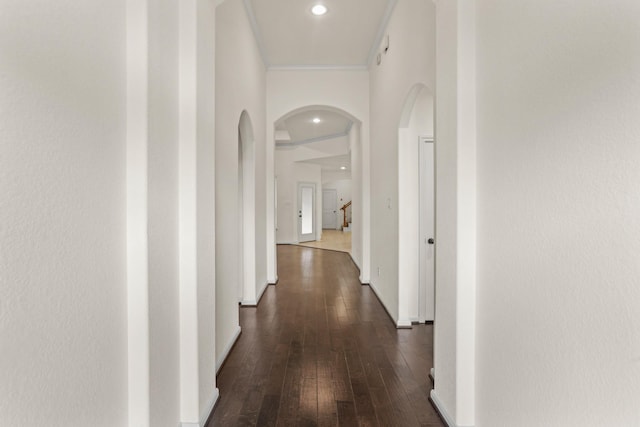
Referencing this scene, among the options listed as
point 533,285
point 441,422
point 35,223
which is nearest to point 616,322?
point 533,285

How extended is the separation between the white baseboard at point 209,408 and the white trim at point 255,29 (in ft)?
11.7

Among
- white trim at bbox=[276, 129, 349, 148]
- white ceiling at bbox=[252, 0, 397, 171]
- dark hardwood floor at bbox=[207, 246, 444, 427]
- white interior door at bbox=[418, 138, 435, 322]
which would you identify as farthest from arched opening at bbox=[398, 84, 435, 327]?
white trim at bbox=[276, 129, 349, 148]

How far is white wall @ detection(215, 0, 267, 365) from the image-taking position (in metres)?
2.71

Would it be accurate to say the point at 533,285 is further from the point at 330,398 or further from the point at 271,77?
the point at 271,77

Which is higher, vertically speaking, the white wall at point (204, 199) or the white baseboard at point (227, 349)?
the white wall at point (204, 199)

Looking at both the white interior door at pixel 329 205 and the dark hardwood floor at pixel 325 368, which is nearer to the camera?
the dark hardwood floor at pixel 325 368

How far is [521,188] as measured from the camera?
1351 millimetres

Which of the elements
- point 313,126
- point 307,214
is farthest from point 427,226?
point 307,214

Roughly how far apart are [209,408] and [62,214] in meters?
1.50

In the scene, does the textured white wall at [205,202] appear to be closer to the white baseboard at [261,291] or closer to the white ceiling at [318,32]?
the white ceiling at [318,32]

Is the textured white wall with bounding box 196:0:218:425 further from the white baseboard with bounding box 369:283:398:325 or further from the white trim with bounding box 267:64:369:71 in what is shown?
the white trim with bounding box 267:64:369:71

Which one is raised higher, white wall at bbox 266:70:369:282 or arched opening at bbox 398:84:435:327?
white wall at bbox 266:70:369:282

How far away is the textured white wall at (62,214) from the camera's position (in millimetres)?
875

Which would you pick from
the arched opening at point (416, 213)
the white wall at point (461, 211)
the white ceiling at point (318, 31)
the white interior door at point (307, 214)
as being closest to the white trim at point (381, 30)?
the white ceiling at point (318, 31)
